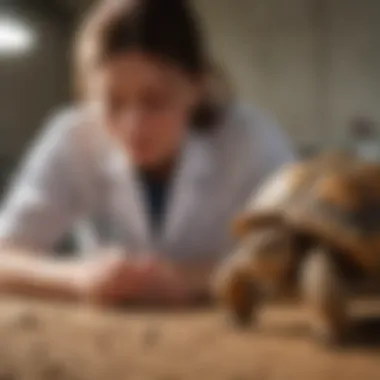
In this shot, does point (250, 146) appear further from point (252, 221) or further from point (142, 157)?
point (252, 221)

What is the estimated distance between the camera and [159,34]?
0.82 m

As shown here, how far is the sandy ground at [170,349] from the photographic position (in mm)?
462

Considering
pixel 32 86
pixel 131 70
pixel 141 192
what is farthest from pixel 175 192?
pixel 32 86

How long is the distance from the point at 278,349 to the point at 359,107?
1.01 metres

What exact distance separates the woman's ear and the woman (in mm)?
187

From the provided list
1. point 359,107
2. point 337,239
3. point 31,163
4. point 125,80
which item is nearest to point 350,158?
point 337,239

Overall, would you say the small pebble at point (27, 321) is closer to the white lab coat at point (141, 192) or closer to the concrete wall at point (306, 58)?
the white lab coat at point (141, 192)

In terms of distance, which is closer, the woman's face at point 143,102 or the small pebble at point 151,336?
the small pebble at point 151,336

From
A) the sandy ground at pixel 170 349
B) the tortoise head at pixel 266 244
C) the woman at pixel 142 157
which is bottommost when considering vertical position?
the sandy ground at pixel 170 349

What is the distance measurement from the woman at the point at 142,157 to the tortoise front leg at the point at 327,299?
25 centimetres

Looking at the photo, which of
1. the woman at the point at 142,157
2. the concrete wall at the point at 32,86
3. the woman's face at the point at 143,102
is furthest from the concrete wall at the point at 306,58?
the woman's face at the point at 143,102

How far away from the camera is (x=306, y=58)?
5.02 ft

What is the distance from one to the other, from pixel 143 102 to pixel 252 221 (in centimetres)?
28

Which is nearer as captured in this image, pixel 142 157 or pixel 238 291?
pixel 238 291
